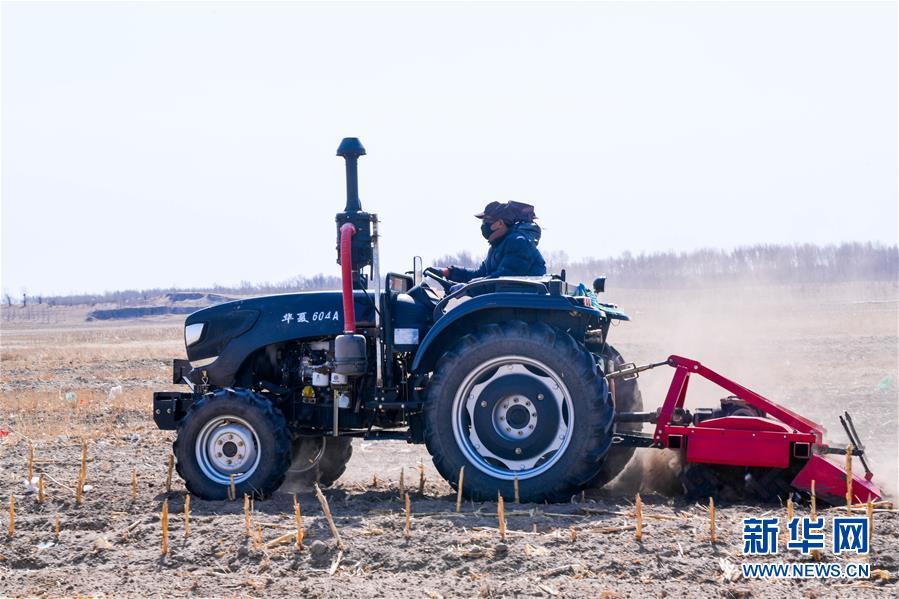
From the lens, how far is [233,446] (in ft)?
24.5

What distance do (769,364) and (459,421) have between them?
14647 millimetres

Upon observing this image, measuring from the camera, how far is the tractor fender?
7.06 meters

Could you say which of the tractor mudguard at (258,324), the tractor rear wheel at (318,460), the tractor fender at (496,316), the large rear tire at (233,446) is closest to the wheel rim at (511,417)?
the tractor fender at (496,316)

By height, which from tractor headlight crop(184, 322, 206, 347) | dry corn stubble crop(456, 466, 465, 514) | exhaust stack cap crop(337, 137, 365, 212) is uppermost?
exhaust stack cap crop(337, 137, 365, 212)

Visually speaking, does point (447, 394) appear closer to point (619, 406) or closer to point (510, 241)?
point (510, 241)

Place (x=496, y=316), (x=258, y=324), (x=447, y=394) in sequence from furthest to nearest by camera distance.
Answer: (x=258, y=324) < (x=496, y=316) < (x=447, y=394)

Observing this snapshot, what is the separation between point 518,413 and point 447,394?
1.71 ft

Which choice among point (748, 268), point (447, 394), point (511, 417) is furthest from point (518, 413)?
point (748, 268)

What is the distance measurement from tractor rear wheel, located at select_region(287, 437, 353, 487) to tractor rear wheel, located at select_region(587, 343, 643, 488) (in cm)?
223

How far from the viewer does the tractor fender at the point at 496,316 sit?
23.2 feet

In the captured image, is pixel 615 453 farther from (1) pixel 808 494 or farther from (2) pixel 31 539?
(2) pixel 31 539

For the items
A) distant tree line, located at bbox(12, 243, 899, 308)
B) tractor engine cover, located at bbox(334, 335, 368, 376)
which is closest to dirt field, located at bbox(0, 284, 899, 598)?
tractor engine cover, located at bbox(334, 335, 368, 376)

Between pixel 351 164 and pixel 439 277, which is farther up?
pixel 351 164

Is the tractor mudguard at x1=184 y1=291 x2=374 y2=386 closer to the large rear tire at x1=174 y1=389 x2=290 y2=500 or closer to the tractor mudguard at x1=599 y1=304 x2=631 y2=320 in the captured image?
the large rear tire at x1=174 y1=389 x2=290 y2=500
